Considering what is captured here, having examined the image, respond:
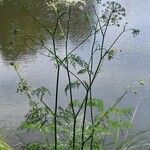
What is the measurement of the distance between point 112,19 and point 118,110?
55 centimetres

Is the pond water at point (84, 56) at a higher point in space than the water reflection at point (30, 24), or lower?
lower

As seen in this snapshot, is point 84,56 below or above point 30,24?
below

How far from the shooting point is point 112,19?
277 centimetres

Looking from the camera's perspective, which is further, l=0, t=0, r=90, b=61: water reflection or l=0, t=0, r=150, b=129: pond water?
l=0, t=0, r=90, b=61: water reflection

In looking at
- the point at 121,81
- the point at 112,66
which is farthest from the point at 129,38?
the point at 121,81

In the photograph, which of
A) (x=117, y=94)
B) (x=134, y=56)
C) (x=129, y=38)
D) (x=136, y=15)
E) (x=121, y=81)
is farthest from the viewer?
(x=136, y=15)

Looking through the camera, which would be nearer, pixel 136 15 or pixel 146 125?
pixel 146 125

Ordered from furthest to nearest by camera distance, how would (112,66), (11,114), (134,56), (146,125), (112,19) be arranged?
(134,56) < (112,66) < (11,114) < (146,125) < (112,19)

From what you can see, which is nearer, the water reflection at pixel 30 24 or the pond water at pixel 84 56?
the pond water at pixel 84 56

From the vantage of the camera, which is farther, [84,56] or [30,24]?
[30,24]

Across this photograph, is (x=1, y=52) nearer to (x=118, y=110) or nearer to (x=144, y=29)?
(x=144, y=29)

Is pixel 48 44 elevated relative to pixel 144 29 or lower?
lower

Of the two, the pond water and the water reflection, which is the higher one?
the water reflection

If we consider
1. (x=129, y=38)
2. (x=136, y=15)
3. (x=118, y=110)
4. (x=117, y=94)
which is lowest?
(x=118, y=110)
